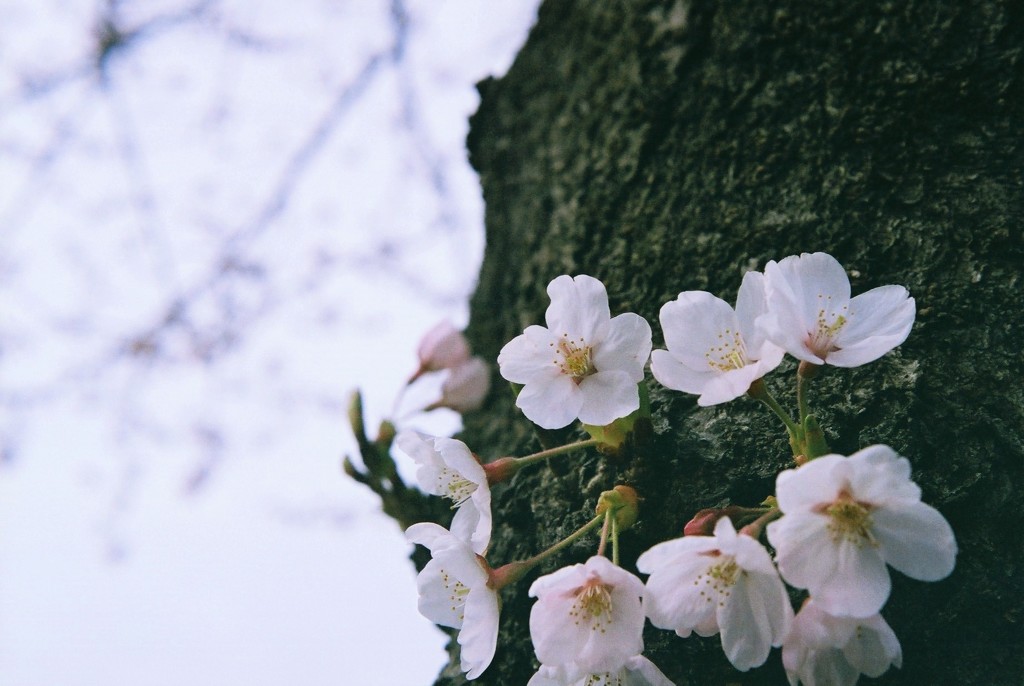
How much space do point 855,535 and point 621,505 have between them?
9.4 inches

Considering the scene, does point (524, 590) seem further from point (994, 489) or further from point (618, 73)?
point (618, 73)

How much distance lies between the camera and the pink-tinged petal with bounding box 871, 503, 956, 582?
54cm

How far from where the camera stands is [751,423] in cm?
81

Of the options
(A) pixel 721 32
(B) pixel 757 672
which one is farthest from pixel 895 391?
(A) pixel 721 32

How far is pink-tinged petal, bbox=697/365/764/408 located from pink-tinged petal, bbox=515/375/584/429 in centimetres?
13

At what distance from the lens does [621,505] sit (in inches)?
29.5

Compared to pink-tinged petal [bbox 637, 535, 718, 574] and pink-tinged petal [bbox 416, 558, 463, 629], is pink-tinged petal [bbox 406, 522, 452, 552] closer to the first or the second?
pink-tinged petal [bbox 416, 558, 463, 629]

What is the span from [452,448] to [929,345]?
1.68ft

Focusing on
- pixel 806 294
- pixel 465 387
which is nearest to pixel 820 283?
pixel 806 294

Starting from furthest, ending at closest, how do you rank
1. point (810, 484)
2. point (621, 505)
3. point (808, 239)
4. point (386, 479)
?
point (386, 479), point (808, 239), point (621, 505), point (810, 484)

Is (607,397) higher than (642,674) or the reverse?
higher

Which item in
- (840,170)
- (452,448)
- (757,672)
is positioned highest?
(840,170)

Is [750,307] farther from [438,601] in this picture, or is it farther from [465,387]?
[465,387]

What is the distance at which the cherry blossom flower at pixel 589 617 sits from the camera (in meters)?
0.61
